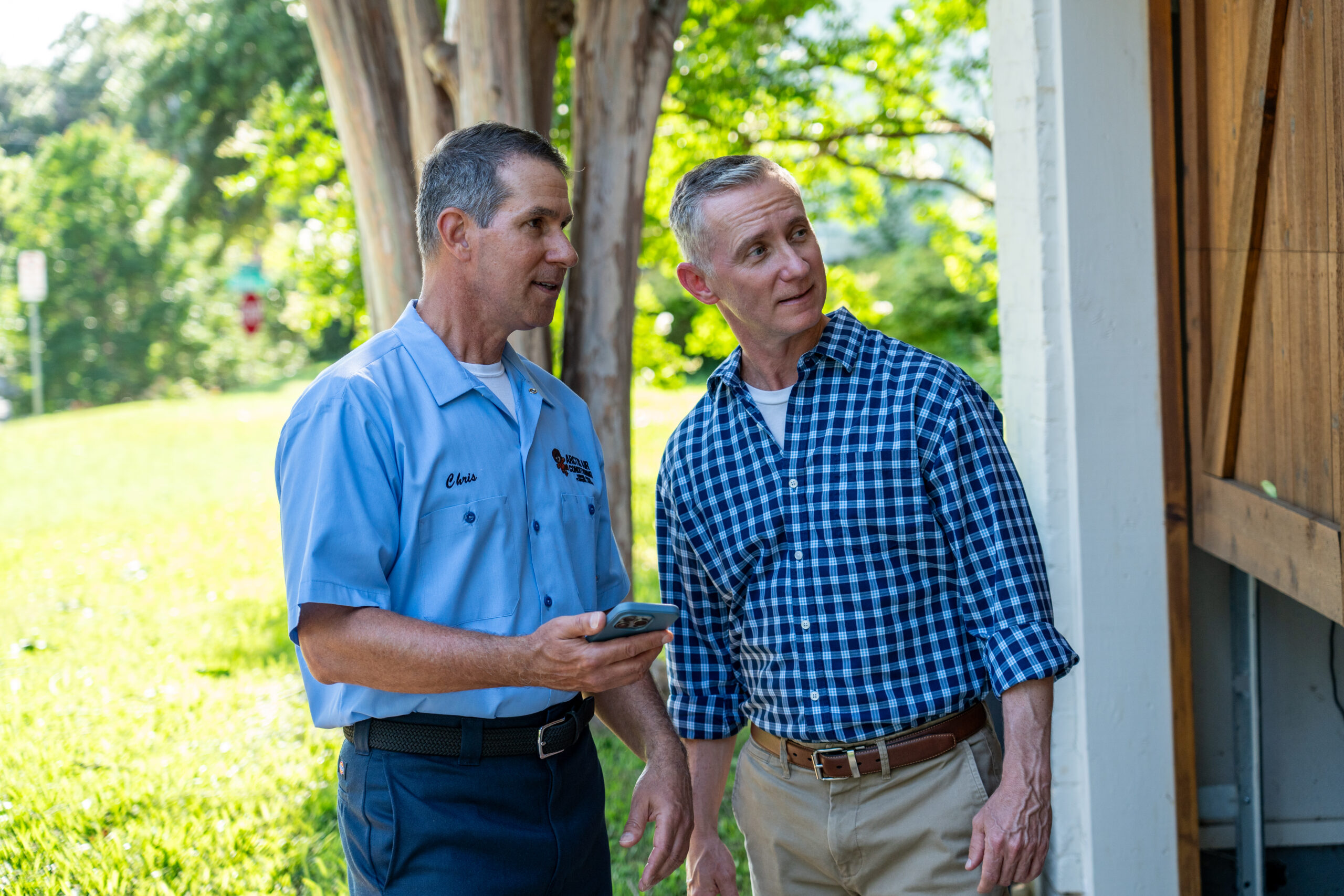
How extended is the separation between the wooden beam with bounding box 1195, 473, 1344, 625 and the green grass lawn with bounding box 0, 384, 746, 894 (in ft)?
6.92

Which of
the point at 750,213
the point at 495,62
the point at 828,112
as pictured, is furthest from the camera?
the point at 828,112

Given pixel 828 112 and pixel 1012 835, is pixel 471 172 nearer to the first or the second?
pixel 1012 835

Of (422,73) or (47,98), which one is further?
(47,98)

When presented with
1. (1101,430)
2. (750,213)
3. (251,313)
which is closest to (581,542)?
(750,213)

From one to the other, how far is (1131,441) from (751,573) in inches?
53.8

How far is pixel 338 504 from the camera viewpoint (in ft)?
6.31

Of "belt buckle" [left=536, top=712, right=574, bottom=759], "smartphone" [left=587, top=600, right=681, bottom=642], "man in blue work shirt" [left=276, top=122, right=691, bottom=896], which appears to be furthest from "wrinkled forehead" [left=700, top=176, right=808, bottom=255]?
"belt buckle" [left=536, top=712, right=574, bottom=759]

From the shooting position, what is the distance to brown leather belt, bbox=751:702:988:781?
2213mm

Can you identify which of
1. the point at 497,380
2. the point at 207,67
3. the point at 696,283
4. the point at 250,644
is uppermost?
the point at 207,67

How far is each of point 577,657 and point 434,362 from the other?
66cm

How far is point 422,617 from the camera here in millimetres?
2051

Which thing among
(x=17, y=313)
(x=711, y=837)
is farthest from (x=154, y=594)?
(x=17, y=313)

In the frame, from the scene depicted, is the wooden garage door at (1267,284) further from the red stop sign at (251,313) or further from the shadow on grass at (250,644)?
the red stop sign at (251,313)

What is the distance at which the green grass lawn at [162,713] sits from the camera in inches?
159
